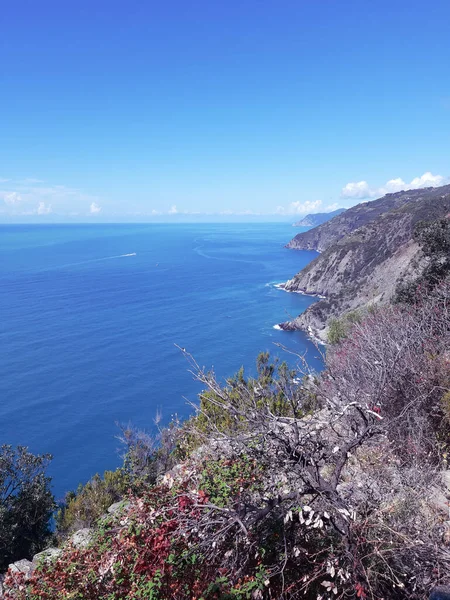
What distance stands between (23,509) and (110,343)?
50.5 metres

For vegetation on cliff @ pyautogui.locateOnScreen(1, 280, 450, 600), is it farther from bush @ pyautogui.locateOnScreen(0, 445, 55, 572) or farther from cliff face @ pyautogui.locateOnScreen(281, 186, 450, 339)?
cliff face @ pyautogui.locateOnScreen(281, 186, 450, 339)

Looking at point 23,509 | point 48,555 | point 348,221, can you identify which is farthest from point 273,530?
point 348,221

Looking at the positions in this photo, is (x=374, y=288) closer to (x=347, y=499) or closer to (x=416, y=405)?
(x=416, y=405)

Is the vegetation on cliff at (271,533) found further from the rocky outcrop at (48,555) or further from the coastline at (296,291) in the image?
the coastline at (296,291)

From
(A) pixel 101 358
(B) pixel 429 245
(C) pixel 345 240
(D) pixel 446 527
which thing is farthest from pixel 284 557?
(C) pixel 345 240

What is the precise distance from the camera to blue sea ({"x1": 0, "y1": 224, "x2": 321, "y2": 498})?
41.9 metres

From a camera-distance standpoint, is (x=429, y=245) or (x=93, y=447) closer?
(x=429, y=245)

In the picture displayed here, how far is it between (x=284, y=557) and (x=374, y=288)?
220ft

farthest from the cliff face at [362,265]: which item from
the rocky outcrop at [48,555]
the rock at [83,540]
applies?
the rocky outcrop at [48,555]

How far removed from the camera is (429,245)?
78.0 feet

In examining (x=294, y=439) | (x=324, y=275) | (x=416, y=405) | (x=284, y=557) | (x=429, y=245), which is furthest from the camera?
(x=324, y=275)

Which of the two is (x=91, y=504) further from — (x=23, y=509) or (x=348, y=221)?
(x=348, y=221)

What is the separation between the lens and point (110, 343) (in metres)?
65.7

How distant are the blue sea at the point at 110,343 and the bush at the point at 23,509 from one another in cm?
1407
